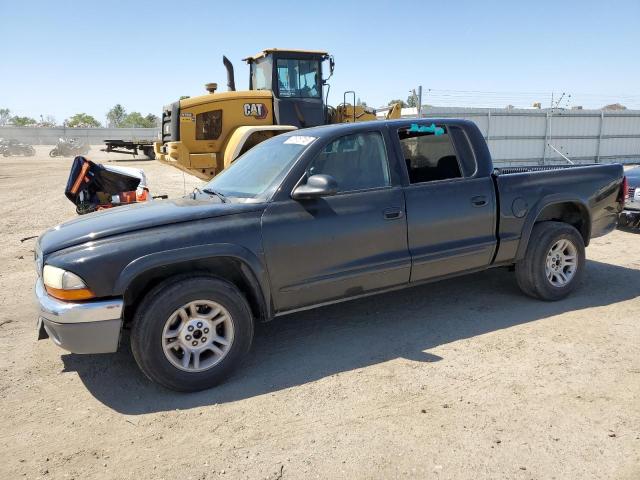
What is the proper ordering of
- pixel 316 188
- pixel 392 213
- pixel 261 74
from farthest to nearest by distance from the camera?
1. pixel 261 74
2. pixel 392 213
3. pixel 316 188

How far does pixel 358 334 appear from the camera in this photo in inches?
170

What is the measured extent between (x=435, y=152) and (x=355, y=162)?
0.93 metres

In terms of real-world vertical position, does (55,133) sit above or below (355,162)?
above

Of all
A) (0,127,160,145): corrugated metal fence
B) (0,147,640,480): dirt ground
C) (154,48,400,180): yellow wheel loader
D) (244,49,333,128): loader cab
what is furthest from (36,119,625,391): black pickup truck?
(0,127,160,145): corrugated metal fence

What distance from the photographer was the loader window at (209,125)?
10.7 meters

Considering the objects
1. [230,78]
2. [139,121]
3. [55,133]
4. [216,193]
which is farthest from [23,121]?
[216,193]

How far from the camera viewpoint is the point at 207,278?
11.3ft

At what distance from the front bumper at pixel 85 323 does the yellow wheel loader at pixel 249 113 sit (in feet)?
24.1

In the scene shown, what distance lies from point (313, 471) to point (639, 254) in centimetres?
622

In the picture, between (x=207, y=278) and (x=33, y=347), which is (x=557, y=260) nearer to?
(x=207, y=278)

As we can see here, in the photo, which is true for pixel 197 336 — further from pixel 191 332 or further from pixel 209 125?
pixel 209 125

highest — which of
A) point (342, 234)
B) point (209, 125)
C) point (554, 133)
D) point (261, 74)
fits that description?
point (261, 74)

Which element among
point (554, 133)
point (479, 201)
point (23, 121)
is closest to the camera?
point (479, 201)

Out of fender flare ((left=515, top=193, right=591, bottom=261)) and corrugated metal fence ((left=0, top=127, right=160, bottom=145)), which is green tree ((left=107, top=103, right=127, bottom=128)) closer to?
corrugated metal fence ((left=0, top=127, right=160, bottom=145))
